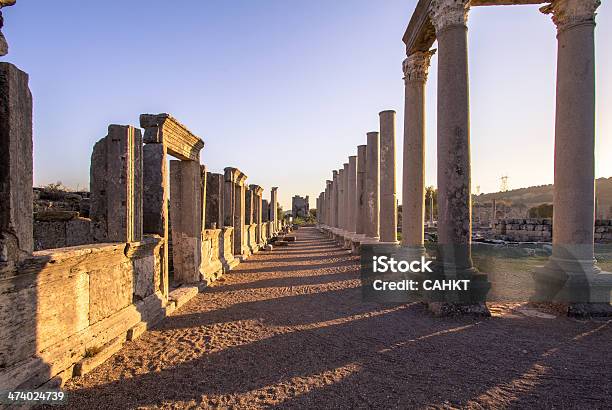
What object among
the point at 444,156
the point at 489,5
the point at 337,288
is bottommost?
the point at 337,288

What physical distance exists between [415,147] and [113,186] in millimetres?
6680

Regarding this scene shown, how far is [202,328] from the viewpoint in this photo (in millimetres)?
5500

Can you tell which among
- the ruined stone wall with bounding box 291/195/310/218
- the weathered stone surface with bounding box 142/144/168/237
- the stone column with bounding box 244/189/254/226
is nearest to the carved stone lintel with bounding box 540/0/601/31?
the weathered stone surface with bounding box 142/144/168/237

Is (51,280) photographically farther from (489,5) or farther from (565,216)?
(489,5)

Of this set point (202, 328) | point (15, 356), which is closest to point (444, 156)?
point (202, 328)

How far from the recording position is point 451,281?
6320mm

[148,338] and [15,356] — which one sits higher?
[15,356]

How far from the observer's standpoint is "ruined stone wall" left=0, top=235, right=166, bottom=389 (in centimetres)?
317

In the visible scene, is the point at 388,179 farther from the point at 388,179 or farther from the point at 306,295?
the point at 306,295

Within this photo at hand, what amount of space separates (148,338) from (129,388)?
5.27 feet

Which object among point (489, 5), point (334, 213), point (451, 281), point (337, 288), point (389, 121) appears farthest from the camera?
point (334, 213)

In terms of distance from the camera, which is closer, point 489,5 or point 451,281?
point 451,281

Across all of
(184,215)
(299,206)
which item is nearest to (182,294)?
(184,215)

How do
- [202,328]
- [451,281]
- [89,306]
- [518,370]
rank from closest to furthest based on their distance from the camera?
[518,370] → [89,306] → [202,328] → [451,281]
